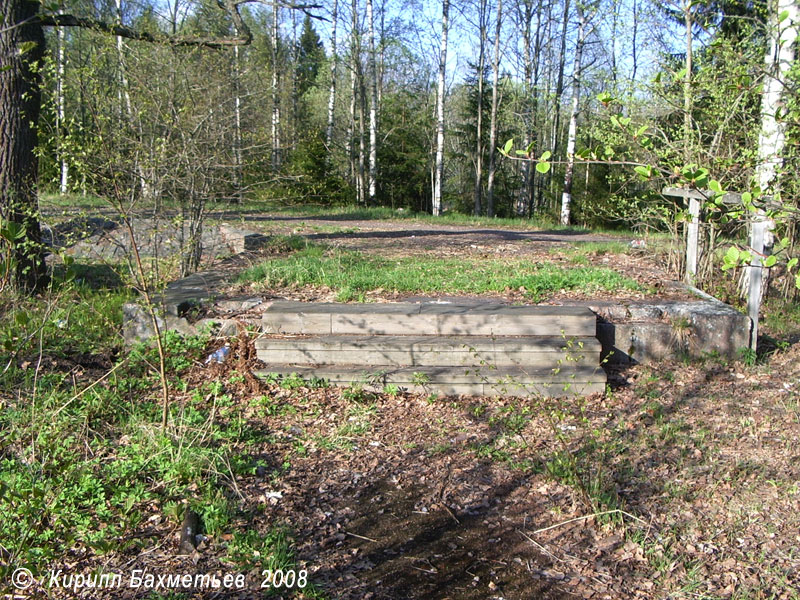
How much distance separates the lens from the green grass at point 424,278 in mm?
6906

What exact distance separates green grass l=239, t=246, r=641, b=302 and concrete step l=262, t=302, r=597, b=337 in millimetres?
566

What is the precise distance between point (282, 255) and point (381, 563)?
5601mm

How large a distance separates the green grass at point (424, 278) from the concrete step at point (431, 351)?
3.01 ft

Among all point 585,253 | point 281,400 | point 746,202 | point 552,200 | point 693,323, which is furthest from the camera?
point 552,200

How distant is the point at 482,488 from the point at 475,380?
54.3 inches

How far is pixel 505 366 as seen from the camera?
221 inches

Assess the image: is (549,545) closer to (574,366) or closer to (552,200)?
(574,366)

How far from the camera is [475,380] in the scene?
5.45 metres

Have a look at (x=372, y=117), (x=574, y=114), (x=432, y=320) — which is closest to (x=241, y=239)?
(x=432, y=320)

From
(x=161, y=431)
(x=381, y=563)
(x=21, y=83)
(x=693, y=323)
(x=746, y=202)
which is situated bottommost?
(x=381, y=563)

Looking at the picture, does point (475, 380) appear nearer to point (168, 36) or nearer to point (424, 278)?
point (424, 278)

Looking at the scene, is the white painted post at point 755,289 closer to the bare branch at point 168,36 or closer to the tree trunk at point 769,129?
the tree trunk at point 769,129

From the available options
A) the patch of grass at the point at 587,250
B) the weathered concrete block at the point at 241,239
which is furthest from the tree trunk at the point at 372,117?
the patch of grass at the point at 587,250

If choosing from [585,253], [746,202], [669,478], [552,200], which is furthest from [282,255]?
[552,200]
